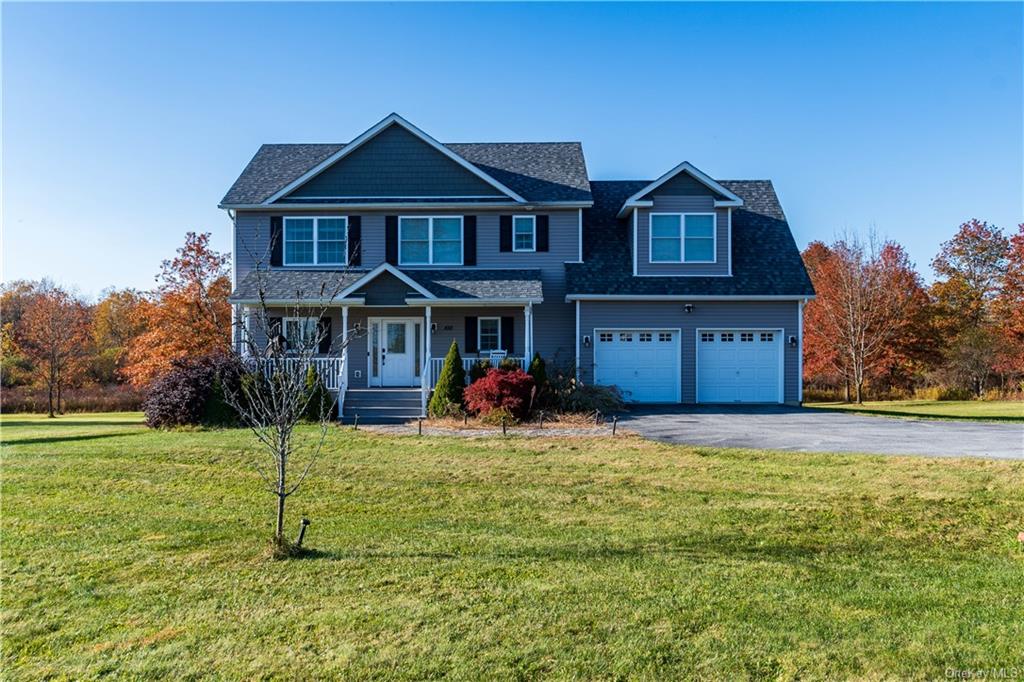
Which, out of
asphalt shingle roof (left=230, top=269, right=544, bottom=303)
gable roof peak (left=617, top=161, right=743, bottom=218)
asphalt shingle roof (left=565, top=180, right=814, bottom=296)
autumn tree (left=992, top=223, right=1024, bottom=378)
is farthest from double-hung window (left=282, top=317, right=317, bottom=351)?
autumn tree (left=992, top=223, right=1024, bottom=378)

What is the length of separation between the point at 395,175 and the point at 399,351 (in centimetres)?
543

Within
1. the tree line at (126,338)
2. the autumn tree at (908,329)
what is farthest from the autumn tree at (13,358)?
the autumn tree at (908,329)

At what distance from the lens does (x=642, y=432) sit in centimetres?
1389

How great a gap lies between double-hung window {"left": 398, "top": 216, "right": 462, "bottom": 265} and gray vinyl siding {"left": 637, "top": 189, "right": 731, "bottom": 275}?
5556mm

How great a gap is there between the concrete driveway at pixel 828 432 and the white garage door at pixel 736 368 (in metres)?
1.89

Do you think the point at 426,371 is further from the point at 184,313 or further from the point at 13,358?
the point at 13,358

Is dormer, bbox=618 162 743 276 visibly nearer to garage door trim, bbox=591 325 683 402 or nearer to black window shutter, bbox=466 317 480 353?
garage door trim, bbox=591 325 683 402

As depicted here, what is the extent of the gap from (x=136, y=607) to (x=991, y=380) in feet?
120

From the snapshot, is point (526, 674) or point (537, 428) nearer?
point (526, 674)

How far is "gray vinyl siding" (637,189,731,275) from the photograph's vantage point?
2058 cm

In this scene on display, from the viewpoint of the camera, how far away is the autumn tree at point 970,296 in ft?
103

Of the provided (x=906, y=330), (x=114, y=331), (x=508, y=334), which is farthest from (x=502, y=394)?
(x=114, y=331)

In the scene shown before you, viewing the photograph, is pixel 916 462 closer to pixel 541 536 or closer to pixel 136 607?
pixel 541 536

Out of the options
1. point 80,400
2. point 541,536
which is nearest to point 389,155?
point 541,536
